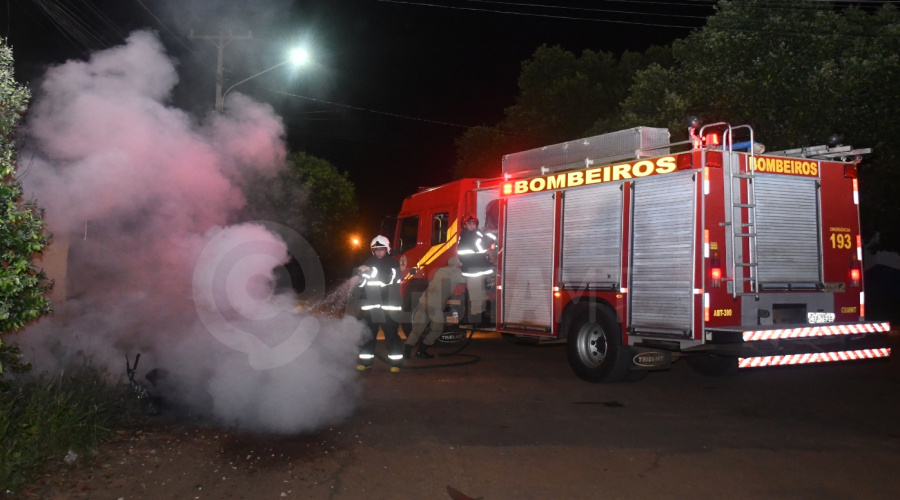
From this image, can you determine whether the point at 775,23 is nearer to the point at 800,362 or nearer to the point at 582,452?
the point at 800,362

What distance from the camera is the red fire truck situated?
25.5 ft

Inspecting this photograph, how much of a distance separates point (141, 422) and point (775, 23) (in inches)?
548

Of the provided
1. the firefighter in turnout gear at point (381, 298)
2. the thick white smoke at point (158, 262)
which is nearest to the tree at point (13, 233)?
the thick white smoke at point (158, 262)

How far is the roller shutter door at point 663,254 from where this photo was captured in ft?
25.7

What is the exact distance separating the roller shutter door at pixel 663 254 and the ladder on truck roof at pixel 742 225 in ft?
1.52

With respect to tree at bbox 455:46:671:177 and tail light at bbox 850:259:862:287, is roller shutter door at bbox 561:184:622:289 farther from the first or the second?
tree at bbox 455:46:671:177

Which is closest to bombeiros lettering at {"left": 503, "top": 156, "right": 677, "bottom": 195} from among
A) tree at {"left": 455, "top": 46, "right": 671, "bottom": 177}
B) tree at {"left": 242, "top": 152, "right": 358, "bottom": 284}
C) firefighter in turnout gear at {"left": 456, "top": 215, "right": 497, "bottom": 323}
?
firefighter in turnout gear at {"left": 456, "top": 215, "right": 497, "bottom": 323}

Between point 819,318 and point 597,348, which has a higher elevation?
point 819,318

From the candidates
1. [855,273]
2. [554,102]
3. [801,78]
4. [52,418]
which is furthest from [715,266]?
[554,102]

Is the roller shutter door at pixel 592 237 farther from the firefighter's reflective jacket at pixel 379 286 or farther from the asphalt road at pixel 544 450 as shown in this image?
the firefighter's reflective jacket at pixel 379 286

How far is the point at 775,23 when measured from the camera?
1473 centimetres

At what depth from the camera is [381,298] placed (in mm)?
9844

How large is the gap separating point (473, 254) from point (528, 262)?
3.26ft

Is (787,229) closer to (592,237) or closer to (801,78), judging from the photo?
(592,237)
